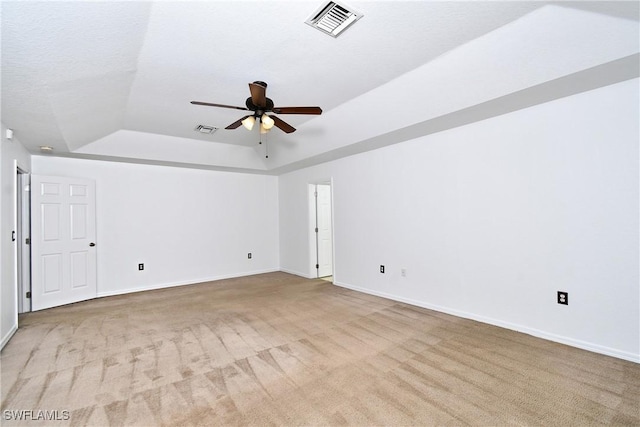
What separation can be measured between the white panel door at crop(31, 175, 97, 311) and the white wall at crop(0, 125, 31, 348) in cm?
91

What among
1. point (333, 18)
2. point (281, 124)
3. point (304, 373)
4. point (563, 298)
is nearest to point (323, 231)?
point (281, 124)

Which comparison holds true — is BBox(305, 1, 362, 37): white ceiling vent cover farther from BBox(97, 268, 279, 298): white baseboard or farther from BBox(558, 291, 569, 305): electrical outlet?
BBox(97, 268, 279, 298): white baseboard

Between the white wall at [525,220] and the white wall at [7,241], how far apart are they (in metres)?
4.52

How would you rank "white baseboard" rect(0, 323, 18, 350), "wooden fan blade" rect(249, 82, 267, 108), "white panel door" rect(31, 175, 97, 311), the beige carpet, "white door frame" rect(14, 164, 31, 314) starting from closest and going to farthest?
the beige carpet, "wooden fan blade" rect(249, 82, 267, 108), "white baseboard" rect(0, 323, 18, 350), "white door frame" rect(14, 164, 31, 314), "white panel door" rect(31, 175, 97, 311)

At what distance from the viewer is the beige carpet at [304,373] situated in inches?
76.7

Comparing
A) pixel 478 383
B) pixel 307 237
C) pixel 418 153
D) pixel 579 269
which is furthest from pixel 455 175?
pixel 307 237

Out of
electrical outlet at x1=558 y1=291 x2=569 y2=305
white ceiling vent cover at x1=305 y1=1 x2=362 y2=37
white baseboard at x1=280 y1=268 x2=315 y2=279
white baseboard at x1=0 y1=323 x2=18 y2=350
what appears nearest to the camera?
white ceiling vent cover at x1=305 y1=1 x2=362 y2=37

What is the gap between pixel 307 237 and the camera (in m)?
6.27

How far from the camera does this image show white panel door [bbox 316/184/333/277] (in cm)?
632

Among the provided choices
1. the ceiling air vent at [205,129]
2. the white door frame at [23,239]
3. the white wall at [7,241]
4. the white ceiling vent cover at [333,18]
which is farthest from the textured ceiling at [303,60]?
the white door frame at [23,239]

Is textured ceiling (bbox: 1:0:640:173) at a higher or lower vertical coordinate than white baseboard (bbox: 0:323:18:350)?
higher

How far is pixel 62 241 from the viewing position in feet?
15.2

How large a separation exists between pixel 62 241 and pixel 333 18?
510 centimetres

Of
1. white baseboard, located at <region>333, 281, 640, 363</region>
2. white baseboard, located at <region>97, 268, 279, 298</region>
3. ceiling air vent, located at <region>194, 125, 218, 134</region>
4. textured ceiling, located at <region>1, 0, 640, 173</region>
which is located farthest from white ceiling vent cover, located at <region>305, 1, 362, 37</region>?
white baseboard, located at <region>97, 268, 279, 298</region>
